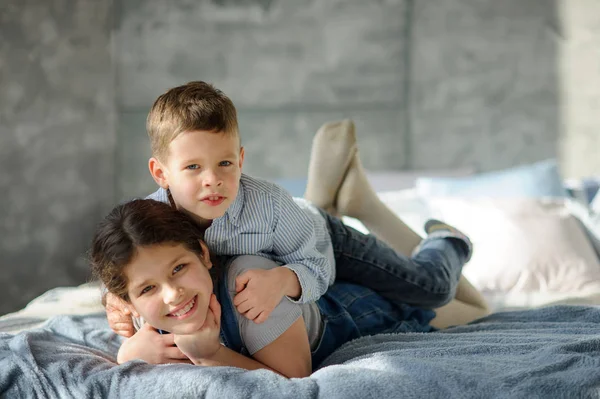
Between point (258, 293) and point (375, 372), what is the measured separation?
285 mm

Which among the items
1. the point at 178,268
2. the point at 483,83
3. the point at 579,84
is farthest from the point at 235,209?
the point at 579,84

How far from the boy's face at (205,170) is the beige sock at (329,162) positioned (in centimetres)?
82

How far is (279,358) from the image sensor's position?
5.02 ft

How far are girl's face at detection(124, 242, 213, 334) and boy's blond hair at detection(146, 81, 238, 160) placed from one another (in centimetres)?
22

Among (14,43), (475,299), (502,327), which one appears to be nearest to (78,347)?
(502,327)

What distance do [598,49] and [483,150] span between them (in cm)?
74

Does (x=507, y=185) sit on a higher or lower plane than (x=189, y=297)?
lower

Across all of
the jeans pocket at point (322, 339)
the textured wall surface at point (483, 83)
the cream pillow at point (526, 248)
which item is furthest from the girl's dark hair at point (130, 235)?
the textured wall surface at point (483, 83)

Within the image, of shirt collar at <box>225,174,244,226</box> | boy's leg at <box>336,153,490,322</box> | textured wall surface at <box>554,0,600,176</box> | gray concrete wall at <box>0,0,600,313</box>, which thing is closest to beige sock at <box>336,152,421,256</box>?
boy's leg at <box>336,153,490,322</box>

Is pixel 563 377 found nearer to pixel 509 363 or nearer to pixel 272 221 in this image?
pixel 509 363

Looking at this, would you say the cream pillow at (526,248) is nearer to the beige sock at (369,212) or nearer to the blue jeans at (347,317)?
A: the beige sock at (369,212)

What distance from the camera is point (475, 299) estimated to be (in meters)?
2.29

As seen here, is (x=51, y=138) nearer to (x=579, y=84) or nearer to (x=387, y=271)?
(x=387, y=271)

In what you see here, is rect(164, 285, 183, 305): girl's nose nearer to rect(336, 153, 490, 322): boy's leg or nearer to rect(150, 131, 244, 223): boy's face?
rect(150, 131, 244, 223): boy's face
